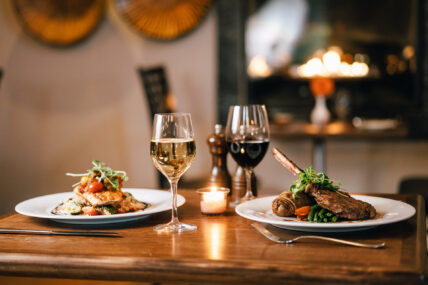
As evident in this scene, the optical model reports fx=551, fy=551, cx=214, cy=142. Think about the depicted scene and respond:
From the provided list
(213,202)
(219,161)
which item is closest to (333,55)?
(219,161)

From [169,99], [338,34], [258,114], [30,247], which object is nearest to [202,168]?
[169,99]

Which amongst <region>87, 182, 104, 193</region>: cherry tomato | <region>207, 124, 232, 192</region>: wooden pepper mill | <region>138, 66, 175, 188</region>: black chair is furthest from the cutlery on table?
<region>138, 66, 175, 188</region>: black chair

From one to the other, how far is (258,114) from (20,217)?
0.67 m

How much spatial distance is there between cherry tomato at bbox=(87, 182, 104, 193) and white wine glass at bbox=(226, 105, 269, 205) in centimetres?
36

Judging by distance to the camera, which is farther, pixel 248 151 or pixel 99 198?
pixel 248 151

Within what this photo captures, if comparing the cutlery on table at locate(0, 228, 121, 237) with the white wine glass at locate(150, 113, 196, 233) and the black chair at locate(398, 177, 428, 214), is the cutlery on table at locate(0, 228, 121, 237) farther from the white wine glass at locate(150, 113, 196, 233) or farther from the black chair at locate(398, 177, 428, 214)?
the black chair at locate(398, 177, 428, 214)

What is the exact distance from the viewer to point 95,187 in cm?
131

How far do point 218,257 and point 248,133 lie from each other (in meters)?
0.52

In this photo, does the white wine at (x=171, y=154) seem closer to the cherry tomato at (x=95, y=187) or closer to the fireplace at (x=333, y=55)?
the cherry tomato at (x=95, y=187)

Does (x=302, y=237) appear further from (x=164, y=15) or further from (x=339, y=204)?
(x=164, y=15)

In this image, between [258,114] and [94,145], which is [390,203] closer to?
[258,114]

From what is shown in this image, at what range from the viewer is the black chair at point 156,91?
3.40 meters

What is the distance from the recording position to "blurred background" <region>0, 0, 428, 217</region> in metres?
3.96

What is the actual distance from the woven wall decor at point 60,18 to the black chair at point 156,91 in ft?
2.93
